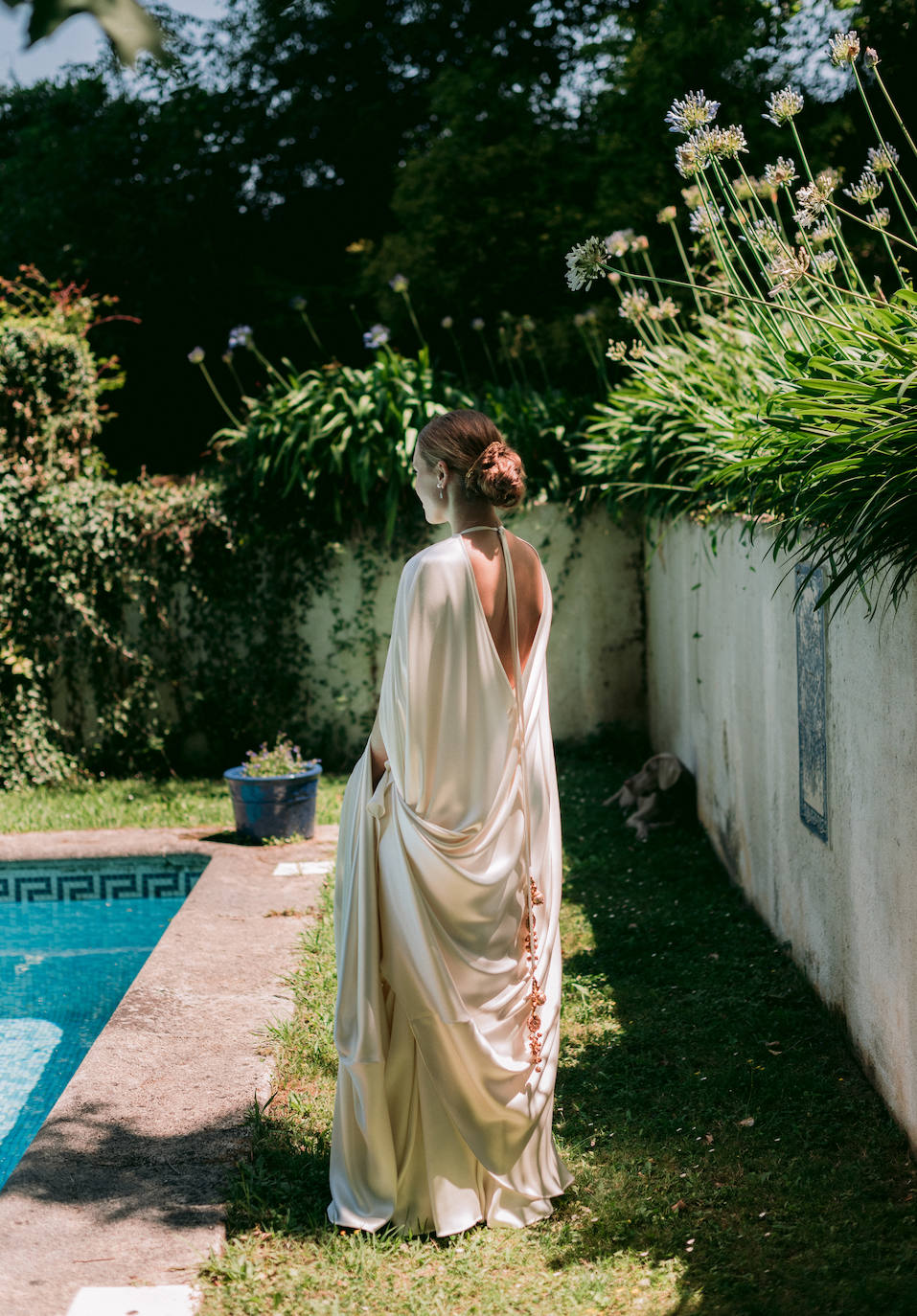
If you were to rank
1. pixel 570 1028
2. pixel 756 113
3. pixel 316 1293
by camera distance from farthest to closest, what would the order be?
1. pixel 756 113
2. pixel 570 1028
3. pixel 316 1293

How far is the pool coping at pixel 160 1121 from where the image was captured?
242cm

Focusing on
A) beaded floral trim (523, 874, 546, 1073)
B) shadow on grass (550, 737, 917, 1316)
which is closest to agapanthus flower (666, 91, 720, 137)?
beaded floral trim (523, 874, 546, 1073)

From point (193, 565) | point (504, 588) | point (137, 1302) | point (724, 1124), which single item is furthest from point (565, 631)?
point (137, 1302)

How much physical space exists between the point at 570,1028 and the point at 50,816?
14.2ft

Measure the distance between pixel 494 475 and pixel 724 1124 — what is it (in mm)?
1897

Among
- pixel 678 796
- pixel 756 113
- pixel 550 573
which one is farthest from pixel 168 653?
pixel 756 113

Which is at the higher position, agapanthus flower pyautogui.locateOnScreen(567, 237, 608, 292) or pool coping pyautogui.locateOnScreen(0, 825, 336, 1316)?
agapanthus flower pyautogui.locateOnScreen(567, 237, 608, 292)

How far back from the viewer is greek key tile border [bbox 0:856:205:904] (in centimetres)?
602

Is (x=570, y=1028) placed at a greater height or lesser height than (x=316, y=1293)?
lesser

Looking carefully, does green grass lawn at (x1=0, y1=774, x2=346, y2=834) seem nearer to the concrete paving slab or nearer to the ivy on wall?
the ivy on wall

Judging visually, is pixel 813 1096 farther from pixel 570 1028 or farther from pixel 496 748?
pixel 496 748

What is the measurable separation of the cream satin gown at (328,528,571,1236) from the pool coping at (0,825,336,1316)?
42 cm

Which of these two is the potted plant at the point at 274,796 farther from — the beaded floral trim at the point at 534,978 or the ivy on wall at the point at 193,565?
the beaded floral trim at the point at 534,978

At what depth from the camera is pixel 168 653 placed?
8422 mm
